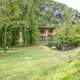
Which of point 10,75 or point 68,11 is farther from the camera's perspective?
point 68,11

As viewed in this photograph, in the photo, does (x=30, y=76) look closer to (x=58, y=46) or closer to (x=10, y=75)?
(x=10, y=75)

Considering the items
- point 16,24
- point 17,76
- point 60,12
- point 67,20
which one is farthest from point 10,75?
point 60,12

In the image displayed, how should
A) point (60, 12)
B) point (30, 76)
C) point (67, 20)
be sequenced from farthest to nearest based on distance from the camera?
1. point (60, 12)
2. point (67, 20)
3. point (30, 76)

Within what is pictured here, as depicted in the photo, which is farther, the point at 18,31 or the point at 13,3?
the point at 18,31

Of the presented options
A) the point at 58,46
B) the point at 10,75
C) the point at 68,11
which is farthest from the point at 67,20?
the point at 10,75

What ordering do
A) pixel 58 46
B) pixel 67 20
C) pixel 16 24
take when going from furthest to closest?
pixel 67 20 < pixel 58 46 < pixel 16 24

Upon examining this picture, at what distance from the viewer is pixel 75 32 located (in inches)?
2029

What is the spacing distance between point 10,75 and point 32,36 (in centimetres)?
3055

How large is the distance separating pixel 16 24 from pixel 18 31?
3979 millimetres

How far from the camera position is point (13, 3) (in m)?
45.8

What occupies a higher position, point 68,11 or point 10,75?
point 68,11

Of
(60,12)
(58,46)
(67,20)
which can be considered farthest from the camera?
(60,12)

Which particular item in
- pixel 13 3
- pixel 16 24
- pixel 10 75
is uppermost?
pixel 13 3

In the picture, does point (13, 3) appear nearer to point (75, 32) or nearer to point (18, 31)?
point (18, 31)
